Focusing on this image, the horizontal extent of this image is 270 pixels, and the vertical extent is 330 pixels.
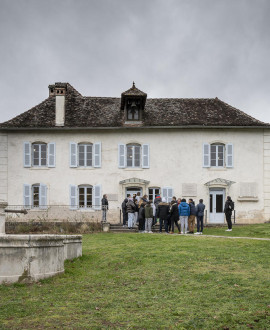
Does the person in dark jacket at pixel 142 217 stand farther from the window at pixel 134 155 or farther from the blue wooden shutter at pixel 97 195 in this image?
the window at pixel 134 155

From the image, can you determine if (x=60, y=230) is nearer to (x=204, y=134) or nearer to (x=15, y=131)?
(x=15, y=131)

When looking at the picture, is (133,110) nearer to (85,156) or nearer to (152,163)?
(152,163)

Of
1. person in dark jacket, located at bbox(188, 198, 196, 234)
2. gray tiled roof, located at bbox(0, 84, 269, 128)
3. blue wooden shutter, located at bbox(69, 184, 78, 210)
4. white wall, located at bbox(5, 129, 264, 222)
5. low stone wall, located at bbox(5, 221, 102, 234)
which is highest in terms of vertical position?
gray tiled roof, located at bbox(0, 84, 269, 128)

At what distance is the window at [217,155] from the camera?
25625 millimetres

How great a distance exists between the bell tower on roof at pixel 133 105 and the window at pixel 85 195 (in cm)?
475

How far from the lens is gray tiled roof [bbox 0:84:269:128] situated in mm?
25266

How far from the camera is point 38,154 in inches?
1013

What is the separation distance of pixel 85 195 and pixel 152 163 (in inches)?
174

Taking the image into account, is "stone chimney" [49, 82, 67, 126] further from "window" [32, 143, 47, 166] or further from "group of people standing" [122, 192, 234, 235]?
"group of people standing" [122, 192, 234, 235]

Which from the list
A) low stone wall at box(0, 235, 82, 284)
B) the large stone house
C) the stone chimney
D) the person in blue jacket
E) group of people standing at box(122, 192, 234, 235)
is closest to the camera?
low stone wall at box(0, 235, 82, 284)

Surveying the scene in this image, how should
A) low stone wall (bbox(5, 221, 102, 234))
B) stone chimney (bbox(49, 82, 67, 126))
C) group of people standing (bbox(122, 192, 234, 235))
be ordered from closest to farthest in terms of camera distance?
group of people standing (bbox(122, 192, 234, 235))
low stone wall (bbox(5, 221, 102, 234))
stone chimney (bbox(49, 82, 67, 126))

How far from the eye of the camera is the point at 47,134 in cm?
2562

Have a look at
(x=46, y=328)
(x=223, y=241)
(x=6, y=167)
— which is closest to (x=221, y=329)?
(x=46, y=328)

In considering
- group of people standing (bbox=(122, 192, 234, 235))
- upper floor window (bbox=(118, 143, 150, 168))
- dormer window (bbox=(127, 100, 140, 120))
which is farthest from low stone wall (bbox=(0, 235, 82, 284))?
dormer window (bbox=(127, 100, 140, 120))
